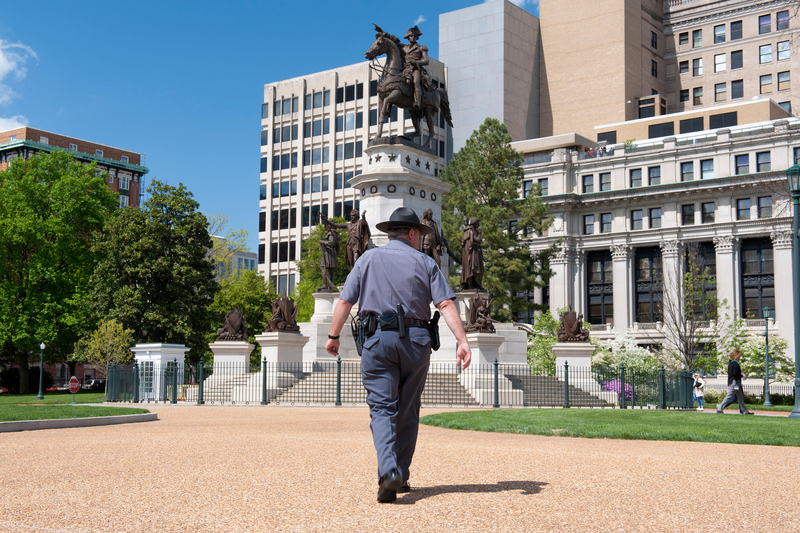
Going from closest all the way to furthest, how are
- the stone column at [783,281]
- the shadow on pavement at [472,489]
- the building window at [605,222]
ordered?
the shadow on pavement at [472,489] → the stone column at [783,281] → the building window at [605,222]

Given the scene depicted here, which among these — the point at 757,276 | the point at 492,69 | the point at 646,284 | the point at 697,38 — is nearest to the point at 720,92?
the point at 697,38

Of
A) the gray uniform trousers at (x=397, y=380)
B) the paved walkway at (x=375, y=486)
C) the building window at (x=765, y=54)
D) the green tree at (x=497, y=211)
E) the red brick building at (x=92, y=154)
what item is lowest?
the paved walkway at (x=375, y=486)

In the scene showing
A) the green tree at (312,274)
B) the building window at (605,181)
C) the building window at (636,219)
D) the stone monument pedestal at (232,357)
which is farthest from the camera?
the building window at (605,181)

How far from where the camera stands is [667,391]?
2683 centimetres

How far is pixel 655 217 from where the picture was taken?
74625mm

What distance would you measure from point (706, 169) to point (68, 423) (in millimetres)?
67040

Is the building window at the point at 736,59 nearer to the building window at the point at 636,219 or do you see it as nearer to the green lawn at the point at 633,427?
the building window at the point at 636,219

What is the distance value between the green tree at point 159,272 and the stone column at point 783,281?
4690 cm

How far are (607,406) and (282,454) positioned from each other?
1890 centimetres

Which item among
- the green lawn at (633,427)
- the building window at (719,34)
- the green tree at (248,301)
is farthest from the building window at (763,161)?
the green lawn at (633,427)

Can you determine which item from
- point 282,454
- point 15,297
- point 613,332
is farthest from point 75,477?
point 613,332

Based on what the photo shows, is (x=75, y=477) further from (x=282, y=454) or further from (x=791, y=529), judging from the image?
(x=791, y=529)

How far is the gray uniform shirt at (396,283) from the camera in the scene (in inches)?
243

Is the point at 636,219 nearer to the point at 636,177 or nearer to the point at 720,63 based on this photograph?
the point at 636,177
